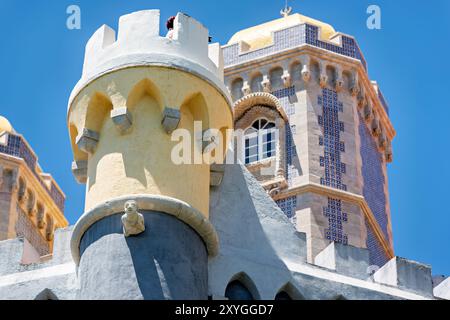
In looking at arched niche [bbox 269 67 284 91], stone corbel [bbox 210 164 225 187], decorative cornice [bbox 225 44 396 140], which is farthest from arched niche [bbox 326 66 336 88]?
stone corbel [bbox 210 164 225 187]

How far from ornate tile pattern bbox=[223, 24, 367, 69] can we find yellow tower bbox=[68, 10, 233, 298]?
60.7 feet

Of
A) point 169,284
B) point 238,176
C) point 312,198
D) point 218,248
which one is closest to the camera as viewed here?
point 169,284

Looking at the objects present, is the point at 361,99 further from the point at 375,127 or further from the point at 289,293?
the point at 289,293

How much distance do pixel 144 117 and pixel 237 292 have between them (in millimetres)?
2535

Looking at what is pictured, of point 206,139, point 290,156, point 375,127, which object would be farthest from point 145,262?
point 375,127

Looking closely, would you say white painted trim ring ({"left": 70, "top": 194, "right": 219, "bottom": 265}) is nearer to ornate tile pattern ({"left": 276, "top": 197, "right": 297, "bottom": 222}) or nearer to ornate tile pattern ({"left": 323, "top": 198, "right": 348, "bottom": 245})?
ornate tile pattern ({"left": 323, "top": 198, "right": 348, "bottom": 245})

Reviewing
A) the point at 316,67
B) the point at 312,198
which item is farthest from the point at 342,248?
the point at 316,67

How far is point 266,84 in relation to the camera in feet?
132

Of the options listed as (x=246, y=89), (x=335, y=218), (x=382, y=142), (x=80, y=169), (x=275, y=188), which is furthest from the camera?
(x=382, y=142)

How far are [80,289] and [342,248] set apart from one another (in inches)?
153

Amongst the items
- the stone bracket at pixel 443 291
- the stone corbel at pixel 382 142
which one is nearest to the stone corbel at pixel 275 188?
the stone corbel at pixel 382 142

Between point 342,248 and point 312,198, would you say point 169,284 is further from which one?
point 312,198

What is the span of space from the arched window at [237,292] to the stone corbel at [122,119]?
239cm

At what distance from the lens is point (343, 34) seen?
41.3 metres
